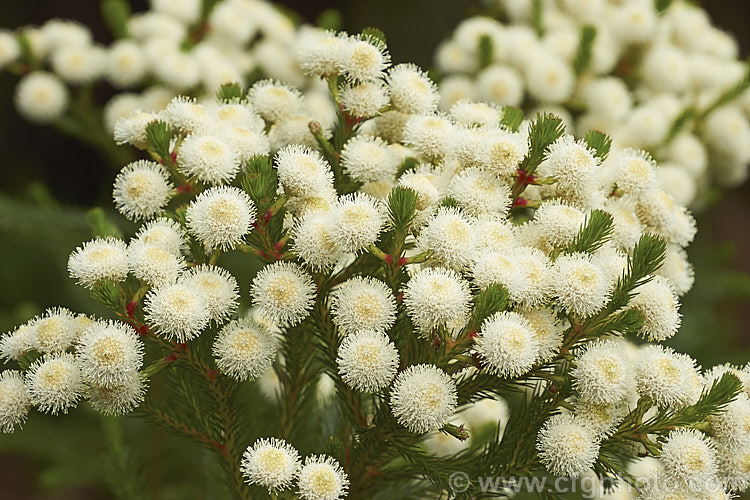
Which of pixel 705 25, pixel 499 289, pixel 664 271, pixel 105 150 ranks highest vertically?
pixel 705 25

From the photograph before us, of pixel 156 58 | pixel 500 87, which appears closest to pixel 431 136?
pixel 500 87

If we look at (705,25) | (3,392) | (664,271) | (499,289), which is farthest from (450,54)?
(3,392)

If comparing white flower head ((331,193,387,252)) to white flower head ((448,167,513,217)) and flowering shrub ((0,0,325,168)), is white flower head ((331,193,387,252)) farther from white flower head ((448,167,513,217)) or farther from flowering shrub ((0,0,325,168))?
flowering shrub ((0,0,325,168))

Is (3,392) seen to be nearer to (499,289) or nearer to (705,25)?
(499,289)

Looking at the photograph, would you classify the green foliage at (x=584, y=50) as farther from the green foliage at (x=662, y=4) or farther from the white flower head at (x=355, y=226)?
the white flower head at (x=355, y=226)

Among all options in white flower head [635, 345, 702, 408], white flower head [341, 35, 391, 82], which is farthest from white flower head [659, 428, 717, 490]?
white flower head [341, 35, 391, 82]
